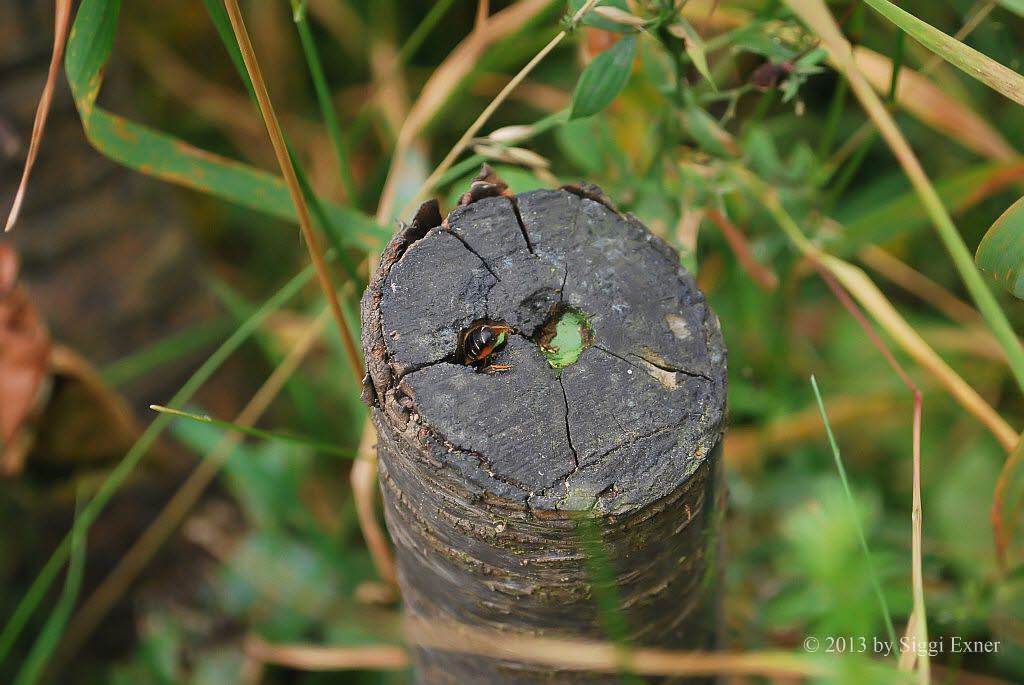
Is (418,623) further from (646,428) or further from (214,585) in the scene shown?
(214,585)

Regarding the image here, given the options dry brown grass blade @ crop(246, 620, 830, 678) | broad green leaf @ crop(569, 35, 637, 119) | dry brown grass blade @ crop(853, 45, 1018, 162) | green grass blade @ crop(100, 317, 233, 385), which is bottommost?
green grass blade @ crop(100, 317, 233, 385)

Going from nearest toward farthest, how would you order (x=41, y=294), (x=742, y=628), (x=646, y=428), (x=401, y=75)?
(x=646, y=428), (x=742, y=628), (x=41, y=294), (x=401, y=75)

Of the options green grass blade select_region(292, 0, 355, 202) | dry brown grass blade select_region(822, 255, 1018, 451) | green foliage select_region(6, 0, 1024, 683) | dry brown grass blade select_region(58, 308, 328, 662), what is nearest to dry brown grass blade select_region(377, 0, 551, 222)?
green foliage select_region(6, 0, 1024, 683)

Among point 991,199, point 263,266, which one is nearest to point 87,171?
point 263,266

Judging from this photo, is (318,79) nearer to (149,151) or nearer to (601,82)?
(149,151)

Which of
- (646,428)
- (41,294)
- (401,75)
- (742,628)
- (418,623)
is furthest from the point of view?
(401,75)

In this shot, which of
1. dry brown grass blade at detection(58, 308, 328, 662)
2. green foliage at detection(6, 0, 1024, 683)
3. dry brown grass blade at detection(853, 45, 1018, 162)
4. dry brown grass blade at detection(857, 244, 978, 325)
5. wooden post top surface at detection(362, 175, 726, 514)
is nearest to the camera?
wooden post top surface at detection(362, 175, 726, 514)

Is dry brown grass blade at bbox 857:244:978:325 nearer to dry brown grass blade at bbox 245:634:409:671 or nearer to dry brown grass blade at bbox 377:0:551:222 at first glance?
dry brown grass blade at bbox 377:0:551:222
